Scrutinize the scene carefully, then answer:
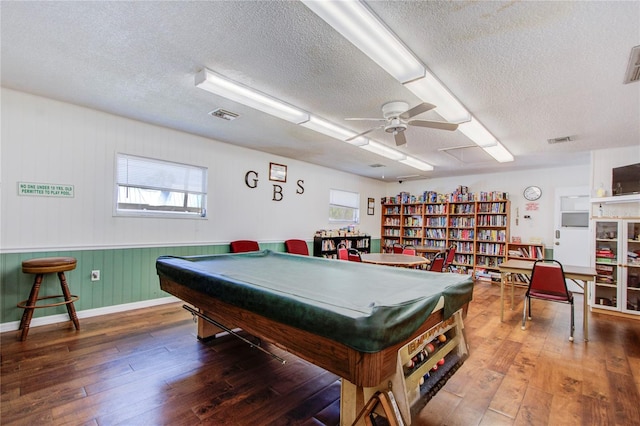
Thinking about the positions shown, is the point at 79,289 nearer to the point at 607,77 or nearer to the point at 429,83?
the point at 429,83

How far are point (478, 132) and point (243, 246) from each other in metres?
3.76

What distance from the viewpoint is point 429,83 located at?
233 centimetres

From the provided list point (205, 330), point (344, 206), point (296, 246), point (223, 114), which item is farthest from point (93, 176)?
point (344, 206)

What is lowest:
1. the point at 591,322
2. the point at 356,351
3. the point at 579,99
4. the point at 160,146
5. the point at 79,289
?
the point at 591,322

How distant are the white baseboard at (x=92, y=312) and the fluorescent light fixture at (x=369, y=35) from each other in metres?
3.96

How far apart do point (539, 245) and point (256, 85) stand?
6.17 metres

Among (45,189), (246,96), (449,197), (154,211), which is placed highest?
(246,96)

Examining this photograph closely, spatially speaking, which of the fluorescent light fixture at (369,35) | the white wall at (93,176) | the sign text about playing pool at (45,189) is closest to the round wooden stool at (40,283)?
the white wall at (93,176)

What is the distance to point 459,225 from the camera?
6801mm

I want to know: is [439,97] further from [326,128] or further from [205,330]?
[205,330]

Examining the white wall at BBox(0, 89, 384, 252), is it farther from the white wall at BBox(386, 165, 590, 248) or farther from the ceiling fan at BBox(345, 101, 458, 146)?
the white wall at BBox(386, 165, 590, 248)

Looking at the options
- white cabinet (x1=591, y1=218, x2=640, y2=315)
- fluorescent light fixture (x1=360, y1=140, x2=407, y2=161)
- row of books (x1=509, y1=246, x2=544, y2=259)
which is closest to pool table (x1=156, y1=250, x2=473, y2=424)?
fluorescent light fixture (x1=360, y1=140, x2=407, y2=161)

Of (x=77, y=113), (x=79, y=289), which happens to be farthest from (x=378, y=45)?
(x=79, y=289)

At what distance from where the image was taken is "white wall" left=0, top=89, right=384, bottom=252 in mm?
3002
